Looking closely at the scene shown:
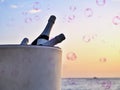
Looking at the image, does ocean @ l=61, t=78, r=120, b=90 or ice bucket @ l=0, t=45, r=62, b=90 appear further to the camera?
ocean @ l=61, t=78, r=120, b=90

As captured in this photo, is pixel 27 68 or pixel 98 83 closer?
pixel 27 68

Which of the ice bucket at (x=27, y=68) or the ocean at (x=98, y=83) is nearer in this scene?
the ice bucket at (x=27, y=68)

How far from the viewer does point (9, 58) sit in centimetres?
28

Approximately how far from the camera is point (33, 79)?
27 cm

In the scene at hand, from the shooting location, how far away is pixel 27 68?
0.27 metres

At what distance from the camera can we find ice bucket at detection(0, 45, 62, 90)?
0.89 feet

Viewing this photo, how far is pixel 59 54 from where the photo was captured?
0.29 m

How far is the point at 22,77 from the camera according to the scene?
0.89 ft

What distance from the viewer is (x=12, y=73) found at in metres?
0.27

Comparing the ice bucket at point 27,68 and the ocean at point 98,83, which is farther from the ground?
the ice bucket at point 27,68

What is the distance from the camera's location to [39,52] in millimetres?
280

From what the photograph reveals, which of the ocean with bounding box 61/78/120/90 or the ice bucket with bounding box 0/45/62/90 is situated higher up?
the ice bucket with bounding box 0/45/62/90

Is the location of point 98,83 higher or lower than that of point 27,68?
→ lower

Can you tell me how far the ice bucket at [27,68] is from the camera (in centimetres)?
27
